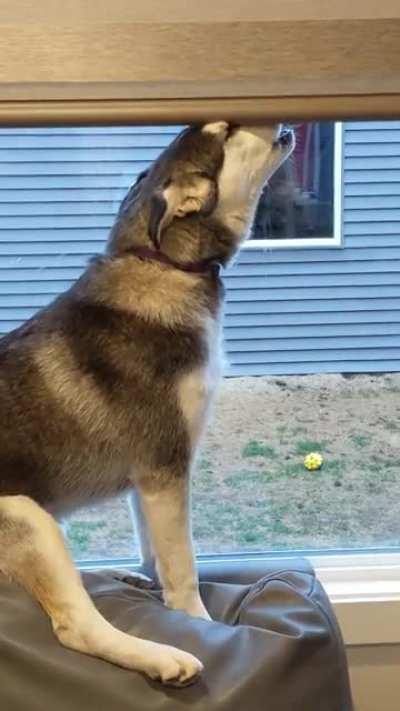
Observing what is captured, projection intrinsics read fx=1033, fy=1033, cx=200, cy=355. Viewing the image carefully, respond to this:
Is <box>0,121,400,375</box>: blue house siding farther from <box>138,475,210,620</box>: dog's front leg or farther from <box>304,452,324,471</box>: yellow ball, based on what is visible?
<box>138,475,210,620</box>: dog's front leg

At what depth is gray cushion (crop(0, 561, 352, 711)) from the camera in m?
1.22

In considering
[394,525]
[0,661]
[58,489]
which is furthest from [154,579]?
[394,525]

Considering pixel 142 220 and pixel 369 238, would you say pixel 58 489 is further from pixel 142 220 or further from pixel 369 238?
pixel 369 238

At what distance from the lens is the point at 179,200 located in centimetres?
143

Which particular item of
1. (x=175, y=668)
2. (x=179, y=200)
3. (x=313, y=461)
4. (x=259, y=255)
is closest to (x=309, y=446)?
(x=313, y=461)

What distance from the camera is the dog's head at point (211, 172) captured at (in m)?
1.42

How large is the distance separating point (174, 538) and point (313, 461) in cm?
51

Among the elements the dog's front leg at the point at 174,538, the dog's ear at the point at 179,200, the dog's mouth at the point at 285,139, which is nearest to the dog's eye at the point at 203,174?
the dog's ear at the point at 179,200

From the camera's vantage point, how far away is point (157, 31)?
1.41 metres

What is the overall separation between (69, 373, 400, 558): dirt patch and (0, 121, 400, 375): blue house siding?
57mm

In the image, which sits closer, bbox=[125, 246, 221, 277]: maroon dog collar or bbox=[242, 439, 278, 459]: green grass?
Answer: bbox=[125, 246, 221, 277]: maroon dog collar

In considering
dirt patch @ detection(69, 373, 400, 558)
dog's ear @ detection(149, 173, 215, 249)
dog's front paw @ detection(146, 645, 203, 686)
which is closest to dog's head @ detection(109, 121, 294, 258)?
dog's ear @ detection(149, 173, 215, 249)

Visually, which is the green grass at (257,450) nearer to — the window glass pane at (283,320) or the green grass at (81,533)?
the window glass pane at (283,320)

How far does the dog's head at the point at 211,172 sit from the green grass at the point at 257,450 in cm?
54
